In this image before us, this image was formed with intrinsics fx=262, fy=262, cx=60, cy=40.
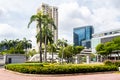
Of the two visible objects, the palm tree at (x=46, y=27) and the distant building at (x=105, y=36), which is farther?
the distant building at (x=105, y=36)

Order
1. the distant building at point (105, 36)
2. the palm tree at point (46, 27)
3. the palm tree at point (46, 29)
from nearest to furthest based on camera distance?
1. the palm tree at point (46, 29)
2. the palm tree at point (46, 27)
3. the distant building at point (105, 36)

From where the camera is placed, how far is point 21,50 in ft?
379

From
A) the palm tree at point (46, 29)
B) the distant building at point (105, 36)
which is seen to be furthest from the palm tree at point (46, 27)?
the distant building at point (105, 36)

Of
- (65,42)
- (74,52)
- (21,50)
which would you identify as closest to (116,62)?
(65,42)

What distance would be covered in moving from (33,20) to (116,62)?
20.4m

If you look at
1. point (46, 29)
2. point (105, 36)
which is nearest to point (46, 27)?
point (46, 29)

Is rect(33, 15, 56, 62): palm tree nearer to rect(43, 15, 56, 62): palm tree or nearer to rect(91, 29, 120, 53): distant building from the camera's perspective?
rect(43, 15, 56, 62): palm tree

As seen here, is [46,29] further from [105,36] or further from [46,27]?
[105,36]

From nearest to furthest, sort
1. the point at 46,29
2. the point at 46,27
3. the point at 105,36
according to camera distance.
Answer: the point at 46,27
the point at 46,29
the point at 105,36

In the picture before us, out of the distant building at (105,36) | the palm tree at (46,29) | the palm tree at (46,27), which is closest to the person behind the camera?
the palm tree at (46,29)

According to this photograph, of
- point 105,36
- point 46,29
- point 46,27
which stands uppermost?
point 105,36

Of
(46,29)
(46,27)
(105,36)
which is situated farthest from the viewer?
(105,36)

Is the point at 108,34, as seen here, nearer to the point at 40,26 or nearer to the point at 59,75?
the point at 40,26

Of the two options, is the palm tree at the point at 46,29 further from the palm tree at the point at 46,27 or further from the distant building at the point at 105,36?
the distant building at the point at 105,36
